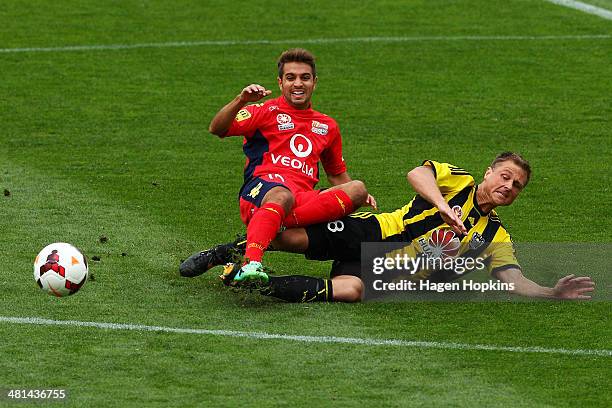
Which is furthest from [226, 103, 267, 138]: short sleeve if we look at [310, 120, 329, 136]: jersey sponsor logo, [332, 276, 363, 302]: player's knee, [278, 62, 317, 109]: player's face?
[332, 276, 363, 302]: player's knee

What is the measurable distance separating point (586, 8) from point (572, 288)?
1137cm

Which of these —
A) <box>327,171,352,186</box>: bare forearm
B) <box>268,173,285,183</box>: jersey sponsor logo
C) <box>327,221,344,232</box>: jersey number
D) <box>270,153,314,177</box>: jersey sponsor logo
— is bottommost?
<box>327,221,344,232</box>: jersey number

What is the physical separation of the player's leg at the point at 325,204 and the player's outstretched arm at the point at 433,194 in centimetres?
35

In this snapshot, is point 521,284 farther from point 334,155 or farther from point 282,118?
point 282,118

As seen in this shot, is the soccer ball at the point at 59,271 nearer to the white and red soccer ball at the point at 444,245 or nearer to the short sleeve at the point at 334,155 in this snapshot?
the short sleeve at the point at 334,155

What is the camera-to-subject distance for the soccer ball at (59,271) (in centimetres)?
858

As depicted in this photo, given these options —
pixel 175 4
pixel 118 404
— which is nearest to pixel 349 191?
pixel 118 404

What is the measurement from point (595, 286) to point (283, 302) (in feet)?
6.13

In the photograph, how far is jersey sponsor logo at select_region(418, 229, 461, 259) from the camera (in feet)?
29.4

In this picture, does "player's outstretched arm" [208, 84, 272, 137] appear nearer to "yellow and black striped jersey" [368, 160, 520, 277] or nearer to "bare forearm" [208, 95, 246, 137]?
"bare forearm" [208, 95, 246, 137]

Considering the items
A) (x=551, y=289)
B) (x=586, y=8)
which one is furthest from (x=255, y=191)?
(x=586, y=8)

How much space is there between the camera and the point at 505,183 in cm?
893

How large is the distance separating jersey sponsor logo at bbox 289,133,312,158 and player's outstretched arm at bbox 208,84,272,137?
419 millimetres

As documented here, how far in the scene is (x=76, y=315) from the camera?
8453 mm
